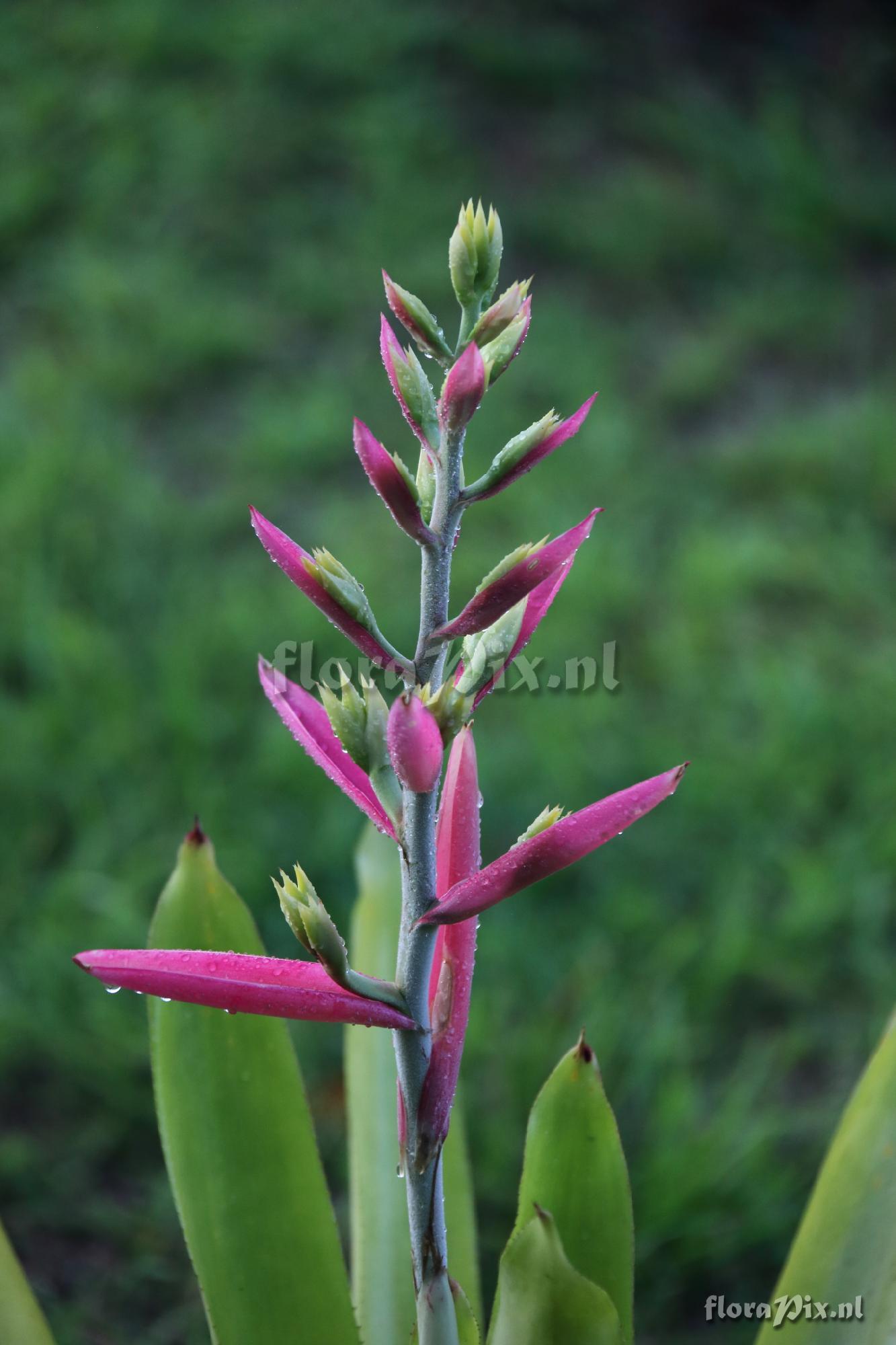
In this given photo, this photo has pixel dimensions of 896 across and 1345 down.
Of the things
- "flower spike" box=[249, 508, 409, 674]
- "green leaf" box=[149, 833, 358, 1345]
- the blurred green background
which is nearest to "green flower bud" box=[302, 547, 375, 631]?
"flower spike" box=[249, 508, 409, 674]

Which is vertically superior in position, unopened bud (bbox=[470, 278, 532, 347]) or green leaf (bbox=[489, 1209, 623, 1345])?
unopened bud (bbox=[470, 278, 532, 347])

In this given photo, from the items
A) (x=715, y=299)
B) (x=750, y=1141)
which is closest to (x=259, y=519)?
(x=750, y=1141)

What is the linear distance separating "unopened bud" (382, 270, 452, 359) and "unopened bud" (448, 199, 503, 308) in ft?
0.07

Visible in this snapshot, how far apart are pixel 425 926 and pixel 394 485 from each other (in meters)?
0.24

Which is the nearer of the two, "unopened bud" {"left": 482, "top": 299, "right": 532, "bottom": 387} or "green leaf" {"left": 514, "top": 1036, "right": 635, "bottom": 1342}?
"unopened bud" {"left": 482, "top": 299, "right": 532, "bottom": 387}

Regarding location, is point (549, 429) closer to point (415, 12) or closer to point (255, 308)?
point (255, 308)

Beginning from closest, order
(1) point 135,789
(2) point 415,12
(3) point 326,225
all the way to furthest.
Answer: (1) point 135,789 < (3) point 326,225 < (2) point 415,12

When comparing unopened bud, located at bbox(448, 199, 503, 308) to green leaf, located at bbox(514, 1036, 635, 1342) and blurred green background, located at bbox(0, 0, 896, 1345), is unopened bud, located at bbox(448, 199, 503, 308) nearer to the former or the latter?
green leaf, located at bbox(514, 1036, 635, 1342)

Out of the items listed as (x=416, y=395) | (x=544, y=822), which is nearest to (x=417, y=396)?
(x=416, y=395)

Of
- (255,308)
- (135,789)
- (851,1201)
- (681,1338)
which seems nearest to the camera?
(851,1201)

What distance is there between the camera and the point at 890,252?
375cm

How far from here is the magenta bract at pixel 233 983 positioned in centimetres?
61

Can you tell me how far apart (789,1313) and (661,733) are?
1.48m

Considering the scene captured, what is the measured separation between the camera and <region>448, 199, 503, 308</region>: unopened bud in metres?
0.66
